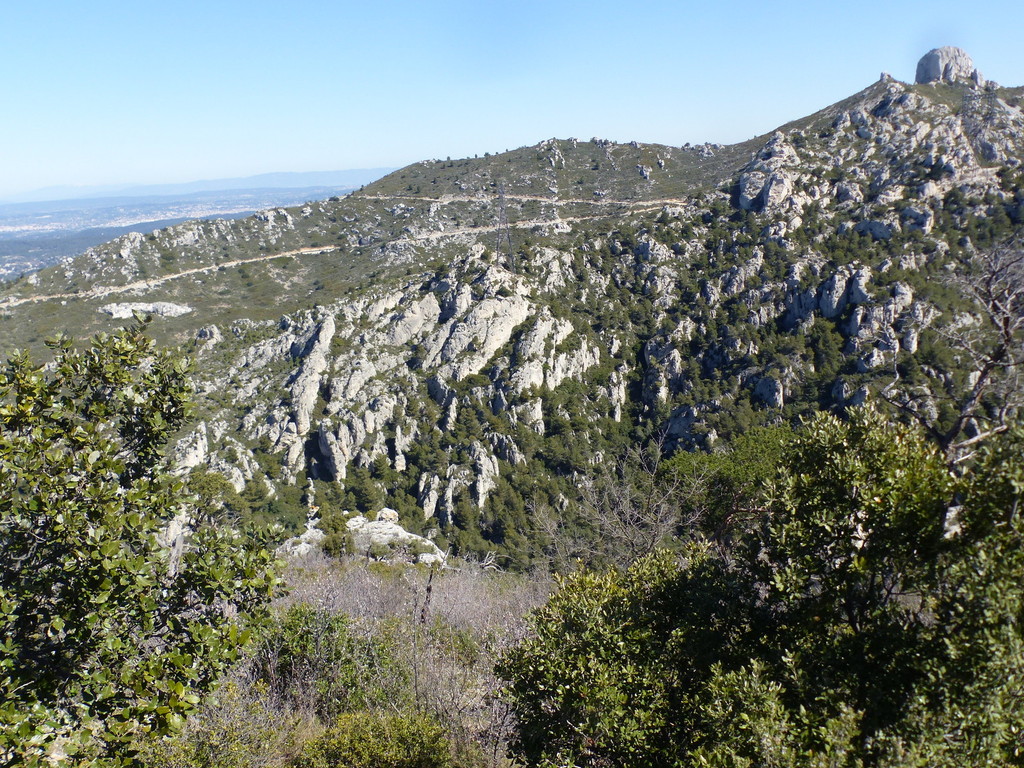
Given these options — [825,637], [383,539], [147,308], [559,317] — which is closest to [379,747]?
[825,637]

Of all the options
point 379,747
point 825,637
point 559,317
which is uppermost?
point 825,637

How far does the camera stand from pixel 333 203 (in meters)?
101

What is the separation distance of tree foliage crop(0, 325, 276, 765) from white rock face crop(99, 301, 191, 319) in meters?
65.5

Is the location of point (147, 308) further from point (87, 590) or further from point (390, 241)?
point (87, 590)

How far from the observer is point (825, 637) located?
670cm

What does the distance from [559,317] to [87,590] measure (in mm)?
63017

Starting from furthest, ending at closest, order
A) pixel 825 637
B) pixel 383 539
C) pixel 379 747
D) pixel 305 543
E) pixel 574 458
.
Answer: pixel 574 458
pixel 383 539
pixel 305 543
pixel 379 747
pixel 825 637

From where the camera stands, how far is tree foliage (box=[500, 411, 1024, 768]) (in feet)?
17.2

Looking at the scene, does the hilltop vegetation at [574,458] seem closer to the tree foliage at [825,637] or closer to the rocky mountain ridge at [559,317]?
the tree foliage at [825,637]

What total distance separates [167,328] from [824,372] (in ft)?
229

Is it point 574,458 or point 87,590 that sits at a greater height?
point 87,590

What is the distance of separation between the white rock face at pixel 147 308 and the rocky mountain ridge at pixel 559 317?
81cm

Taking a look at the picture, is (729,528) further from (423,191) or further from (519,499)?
(423,191)

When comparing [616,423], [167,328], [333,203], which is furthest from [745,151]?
[167,328]
